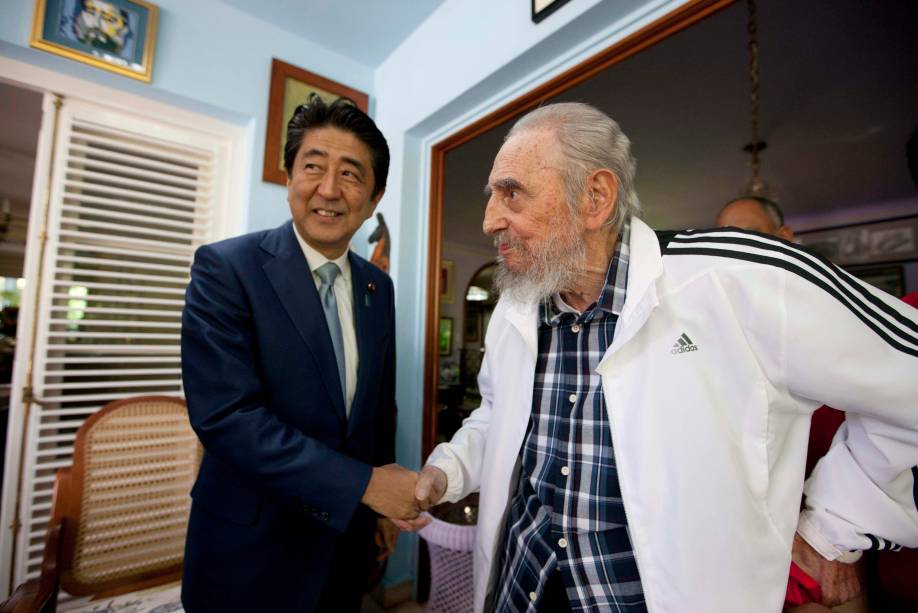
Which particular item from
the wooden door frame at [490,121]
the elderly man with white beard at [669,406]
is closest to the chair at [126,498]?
the wooden door frame at [490,121]

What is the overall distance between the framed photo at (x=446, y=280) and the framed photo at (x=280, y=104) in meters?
1.08

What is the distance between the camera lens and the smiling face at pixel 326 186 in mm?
1290

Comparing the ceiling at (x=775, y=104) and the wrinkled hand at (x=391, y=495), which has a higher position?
the ceiling at (x=775, y=104)

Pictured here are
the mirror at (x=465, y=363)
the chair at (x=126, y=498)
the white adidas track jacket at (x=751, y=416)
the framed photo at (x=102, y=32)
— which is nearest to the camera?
the white adidas track jacket at (x=751, y=416)

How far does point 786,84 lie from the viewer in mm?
2883

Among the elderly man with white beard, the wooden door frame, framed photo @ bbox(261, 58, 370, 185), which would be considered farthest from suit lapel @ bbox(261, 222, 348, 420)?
framed photo @ bbox(261, 58, 370, 185)

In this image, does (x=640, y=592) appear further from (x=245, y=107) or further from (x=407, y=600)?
(x=245, y=107)

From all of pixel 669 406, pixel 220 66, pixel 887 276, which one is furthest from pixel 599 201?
pixel 887 276

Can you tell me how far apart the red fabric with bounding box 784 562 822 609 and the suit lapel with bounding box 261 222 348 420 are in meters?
1.10

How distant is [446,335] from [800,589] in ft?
6.43

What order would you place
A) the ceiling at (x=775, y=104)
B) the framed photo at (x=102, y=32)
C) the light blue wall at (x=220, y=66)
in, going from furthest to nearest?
1. the ceiling at (x=775, y=104)
2. the light blue wall at (x=220, y=66)
3. the framed photo at (x=102, y=32)

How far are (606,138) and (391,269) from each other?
5.44ft

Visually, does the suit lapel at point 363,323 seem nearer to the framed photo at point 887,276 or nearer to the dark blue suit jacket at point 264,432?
the dark blue suit jacket at point 264,432

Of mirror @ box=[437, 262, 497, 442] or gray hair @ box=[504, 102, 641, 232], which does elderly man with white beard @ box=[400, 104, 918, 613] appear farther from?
mirror @ box=[437, 262, 497, 442]
